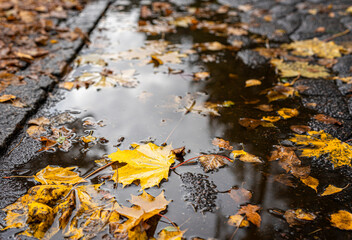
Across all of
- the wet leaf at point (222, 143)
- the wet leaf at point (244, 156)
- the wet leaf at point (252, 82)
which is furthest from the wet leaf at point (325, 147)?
the wet leaf at point (252, 82)

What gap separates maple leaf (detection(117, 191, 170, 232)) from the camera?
1.25 metres

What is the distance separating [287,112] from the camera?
203cm

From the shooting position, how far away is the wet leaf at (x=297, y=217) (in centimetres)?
130

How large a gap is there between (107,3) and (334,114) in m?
3.59

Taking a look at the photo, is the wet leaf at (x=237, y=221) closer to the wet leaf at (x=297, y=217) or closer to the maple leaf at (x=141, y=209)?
the wet leaf at (x=297, y=217)

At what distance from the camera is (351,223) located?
50.8 inches

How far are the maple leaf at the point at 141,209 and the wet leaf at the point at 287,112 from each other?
1.09 m

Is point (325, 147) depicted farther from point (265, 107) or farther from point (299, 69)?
point (299, 69)

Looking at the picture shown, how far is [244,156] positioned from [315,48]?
1.99 meters

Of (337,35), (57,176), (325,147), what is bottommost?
(57,176)

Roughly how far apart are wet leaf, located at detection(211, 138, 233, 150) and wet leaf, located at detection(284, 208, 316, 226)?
0.51m

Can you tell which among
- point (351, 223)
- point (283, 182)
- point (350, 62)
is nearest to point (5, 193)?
point (283, 182)

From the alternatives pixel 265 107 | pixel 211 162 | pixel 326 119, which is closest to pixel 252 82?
pixel 265 107

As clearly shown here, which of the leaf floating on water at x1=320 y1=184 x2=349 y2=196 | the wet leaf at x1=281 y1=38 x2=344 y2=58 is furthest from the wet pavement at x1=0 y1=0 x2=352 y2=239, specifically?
the wet leaf at x1=281 y1=38 x2=344 y2=58
